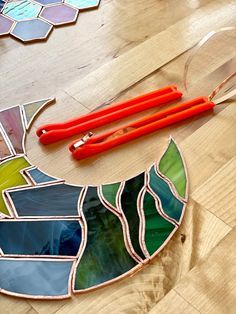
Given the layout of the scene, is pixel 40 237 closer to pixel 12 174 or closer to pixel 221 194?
pixel 12 174

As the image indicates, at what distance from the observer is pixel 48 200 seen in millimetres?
809

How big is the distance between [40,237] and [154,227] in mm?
190

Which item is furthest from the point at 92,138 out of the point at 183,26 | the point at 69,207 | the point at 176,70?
the point at 183,26

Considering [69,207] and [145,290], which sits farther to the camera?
[69,207]

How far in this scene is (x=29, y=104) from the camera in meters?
0.99

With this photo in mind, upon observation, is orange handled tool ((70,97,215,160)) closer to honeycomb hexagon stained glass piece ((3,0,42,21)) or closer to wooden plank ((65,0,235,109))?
wooden plank ((65,0,235,109))

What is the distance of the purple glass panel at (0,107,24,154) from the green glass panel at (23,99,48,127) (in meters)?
0.02

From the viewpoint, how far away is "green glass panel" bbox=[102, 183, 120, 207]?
801mm

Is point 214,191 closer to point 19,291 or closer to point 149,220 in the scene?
point 149,220

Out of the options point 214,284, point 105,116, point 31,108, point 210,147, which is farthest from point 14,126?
point 214,284

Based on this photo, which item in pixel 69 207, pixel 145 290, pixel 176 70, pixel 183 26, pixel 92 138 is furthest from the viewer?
pixel 183 26

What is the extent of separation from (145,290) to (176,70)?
566 mm

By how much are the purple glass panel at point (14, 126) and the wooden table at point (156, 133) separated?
2cm

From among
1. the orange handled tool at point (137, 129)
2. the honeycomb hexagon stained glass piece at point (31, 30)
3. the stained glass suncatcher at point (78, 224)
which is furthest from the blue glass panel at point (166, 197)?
the honeycomb hexagon stained glass piece at point (31, 30)
